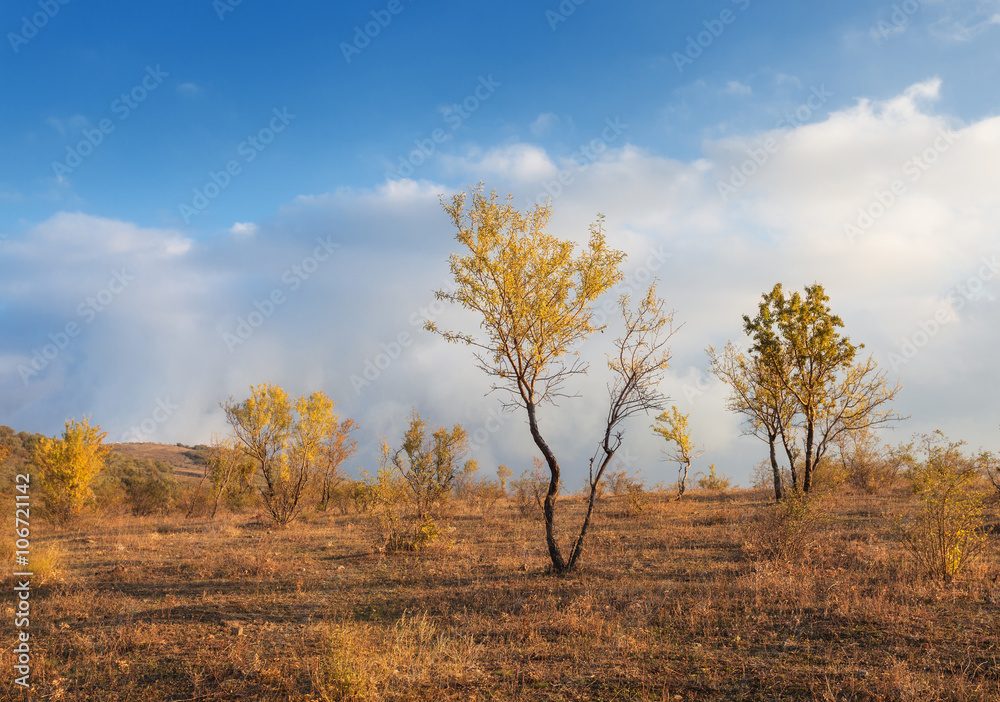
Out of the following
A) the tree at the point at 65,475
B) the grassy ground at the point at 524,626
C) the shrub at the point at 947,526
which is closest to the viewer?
the grassy ground at the point at 524,626

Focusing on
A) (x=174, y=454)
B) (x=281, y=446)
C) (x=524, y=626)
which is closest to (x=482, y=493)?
(x=281, y=446)

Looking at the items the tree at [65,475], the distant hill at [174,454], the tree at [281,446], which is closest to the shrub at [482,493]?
the tree at [281,446]

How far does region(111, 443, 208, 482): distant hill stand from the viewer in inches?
3211

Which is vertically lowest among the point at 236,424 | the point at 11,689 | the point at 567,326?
the point at 11,689

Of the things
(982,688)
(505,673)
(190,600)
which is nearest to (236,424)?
(190,600)

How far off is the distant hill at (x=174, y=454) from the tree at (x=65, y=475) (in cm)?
5633

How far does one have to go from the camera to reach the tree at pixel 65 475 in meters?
25.2

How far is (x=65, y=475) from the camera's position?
25.3 metres

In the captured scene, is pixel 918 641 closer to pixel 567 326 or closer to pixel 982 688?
pixel 982 688

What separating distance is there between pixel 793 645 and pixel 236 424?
23.8m

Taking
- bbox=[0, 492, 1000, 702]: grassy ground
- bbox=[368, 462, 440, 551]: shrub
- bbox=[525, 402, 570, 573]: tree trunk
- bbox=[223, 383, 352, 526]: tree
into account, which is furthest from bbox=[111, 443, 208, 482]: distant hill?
bbox=[525, 402, 570, 573]: tree trunk

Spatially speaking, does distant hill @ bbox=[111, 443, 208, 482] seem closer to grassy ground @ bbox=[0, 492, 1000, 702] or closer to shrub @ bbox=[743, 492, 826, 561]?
grassy ground @ bbox=[0, 492, 1000, 702]

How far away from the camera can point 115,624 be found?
8.31 m

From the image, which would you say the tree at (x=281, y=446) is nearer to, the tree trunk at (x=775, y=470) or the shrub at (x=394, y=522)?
the shrub at (x=394, y=522)
